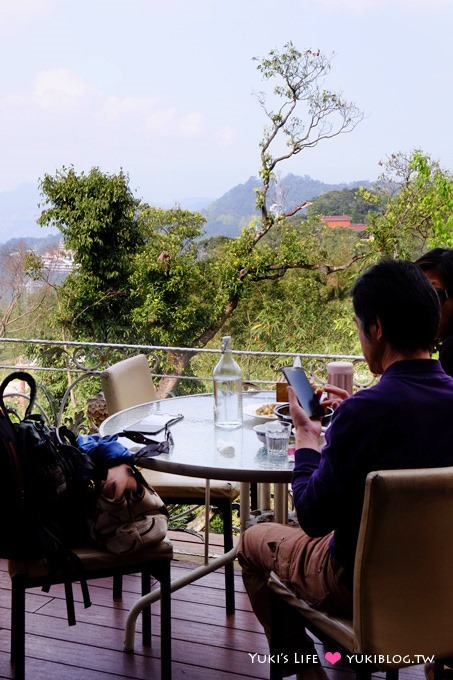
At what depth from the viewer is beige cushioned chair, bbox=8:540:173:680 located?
1665 millimetres

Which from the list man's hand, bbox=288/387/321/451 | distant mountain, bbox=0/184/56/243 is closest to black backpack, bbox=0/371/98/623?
man's hand, bbox=288/387/321/451

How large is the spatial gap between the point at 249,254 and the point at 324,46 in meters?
3.33

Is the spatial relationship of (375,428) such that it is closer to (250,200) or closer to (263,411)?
(263,411)

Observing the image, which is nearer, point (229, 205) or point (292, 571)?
point (292, 571)

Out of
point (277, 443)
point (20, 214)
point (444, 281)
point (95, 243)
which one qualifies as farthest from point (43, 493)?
point (20, 214)

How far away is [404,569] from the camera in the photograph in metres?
1.29

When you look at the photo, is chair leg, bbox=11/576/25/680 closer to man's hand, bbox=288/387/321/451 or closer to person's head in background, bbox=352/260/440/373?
man's hand, bbox=288/387/321/451

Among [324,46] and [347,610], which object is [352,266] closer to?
[324,46]

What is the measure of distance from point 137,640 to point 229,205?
9.97m

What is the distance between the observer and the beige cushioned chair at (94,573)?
167cm

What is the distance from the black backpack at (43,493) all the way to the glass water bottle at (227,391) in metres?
0.53

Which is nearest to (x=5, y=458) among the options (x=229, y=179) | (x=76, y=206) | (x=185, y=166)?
(x=76, y=206)

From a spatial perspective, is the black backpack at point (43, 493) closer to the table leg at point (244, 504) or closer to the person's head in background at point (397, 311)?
the table leg at point (244, 504)

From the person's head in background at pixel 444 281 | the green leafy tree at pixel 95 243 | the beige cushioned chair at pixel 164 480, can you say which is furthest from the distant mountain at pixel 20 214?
the person's head in background at pixel 444 281
